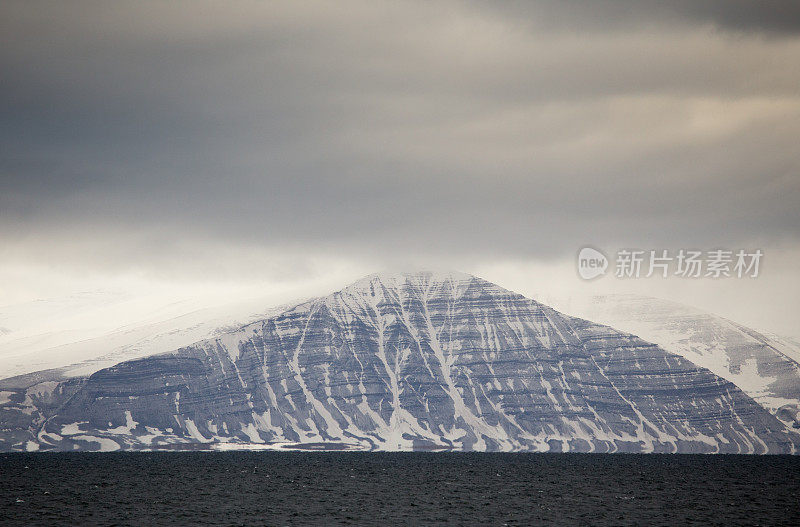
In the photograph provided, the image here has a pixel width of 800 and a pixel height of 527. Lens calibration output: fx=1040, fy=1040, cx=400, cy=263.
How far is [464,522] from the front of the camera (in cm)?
15100

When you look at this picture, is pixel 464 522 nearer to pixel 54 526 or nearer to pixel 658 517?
pixel 658 517

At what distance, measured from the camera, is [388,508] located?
173 m

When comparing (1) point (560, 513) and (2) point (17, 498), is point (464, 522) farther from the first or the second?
(2) point (17, 498)

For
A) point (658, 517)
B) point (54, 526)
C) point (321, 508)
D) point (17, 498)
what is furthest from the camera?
point (17, 498)

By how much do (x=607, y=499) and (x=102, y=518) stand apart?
9479cm

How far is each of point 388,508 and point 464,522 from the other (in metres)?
24.6

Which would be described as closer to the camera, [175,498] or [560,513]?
[560,513]

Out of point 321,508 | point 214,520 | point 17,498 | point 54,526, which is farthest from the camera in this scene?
point 17,498

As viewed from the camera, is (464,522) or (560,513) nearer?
(464,522)

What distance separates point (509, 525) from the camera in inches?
5797

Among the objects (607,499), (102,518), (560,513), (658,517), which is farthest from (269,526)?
(607,499)

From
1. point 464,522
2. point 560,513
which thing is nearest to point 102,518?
point 464,522

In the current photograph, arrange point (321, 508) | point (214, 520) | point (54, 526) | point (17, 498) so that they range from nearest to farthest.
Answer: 1. point (54, 526)
2. point (214, 520)
3. point (321, 508)
4. point (17, 498)

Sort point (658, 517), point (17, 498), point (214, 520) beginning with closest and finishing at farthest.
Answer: point (214, 520) < point (658, 517) < point (17, 498)
